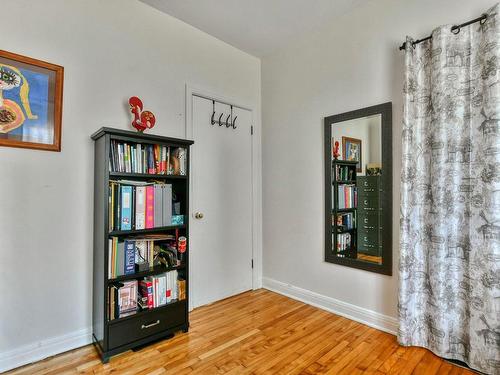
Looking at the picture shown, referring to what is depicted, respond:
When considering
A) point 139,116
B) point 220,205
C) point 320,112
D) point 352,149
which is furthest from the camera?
point 220,205

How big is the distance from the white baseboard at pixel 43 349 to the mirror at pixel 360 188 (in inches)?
85.1

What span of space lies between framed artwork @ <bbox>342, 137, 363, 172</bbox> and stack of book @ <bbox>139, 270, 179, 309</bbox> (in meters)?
1.82

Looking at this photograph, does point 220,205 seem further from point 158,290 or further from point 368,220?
point 368,220

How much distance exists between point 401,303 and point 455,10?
2090 millimetres

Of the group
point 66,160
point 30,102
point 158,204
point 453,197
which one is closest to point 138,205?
point 158,204

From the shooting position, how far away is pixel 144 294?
2096mm

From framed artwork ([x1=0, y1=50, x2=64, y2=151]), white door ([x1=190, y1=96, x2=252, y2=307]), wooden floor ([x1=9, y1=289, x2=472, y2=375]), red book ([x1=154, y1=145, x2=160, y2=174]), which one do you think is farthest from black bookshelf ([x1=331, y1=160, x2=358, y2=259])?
framed artwork ([x1=0, y1=50, x2=64, y2=151])

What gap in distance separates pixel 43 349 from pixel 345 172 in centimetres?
272

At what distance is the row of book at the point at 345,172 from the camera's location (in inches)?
100

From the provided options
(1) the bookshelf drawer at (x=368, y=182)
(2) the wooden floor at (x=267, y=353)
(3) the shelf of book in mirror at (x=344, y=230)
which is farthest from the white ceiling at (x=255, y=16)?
(2) the wooden floor at (x=267, y=353)

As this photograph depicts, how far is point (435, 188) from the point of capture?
6.32 feet

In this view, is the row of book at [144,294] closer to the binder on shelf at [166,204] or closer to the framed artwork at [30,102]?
the binder on shelf at [166,204]

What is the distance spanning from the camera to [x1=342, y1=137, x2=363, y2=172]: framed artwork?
2.49m

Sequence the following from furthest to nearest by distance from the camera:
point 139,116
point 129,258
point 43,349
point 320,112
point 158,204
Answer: point 320,112 < point 139,116 < point 158,204 < point 129,258 < point 43,349
